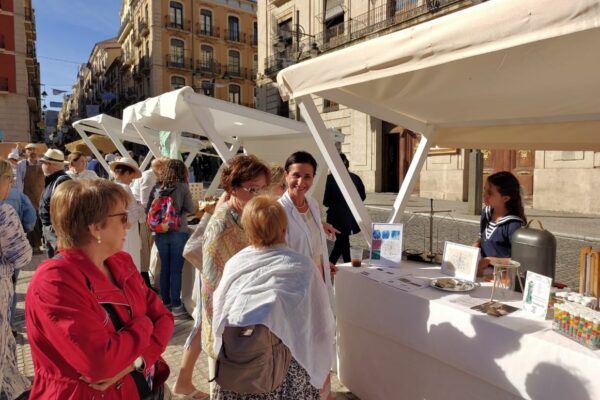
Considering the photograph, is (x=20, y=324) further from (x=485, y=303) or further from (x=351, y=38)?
(x=351, y=38)

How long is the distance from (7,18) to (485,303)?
36.8 meters

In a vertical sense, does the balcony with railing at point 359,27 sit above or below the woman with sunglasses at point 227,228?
above

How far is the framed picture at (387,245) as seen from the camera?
2771 millimetres

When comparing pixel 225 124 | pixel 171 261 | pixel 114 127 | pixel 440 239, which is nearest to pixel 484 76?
pixel 171 261

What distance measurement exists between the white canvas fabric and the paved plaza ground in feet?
3.57

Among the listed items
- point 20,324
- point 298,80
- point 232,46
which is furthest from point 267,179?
point 232,46

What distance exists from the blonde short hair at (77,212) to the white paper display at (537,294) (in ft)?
6.05

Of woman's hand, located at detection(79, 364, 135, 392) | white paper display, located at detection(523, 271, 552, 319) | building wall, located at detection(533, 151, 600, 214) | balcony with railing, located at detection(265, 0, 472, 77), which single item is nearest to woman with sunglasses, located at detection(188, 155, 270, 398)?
woman's hand, located at detection(79, 364, 135, 392)

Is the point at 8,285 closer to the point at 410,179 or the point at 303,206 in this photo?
the point at 303,206

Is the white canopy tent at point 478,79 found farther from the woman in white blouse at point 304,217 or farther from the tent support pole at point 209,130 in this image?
the tent support pole at point 209,130

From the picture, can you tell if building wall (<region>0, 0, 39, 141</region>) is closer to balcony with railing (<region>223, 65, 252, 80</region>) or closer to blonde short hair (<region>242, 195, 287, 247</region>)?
balcony with railing (<region>223, 65, 252, 80</region>)

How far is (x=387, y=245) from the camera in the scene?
2.81 meters

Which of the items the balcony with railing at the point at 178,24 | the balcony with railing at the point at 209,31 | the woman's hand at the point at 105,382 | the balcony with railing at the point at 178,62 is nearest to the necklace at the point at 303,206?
the woman's hand at the point at 105,382

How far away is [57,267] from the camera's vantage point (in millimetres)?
1258
